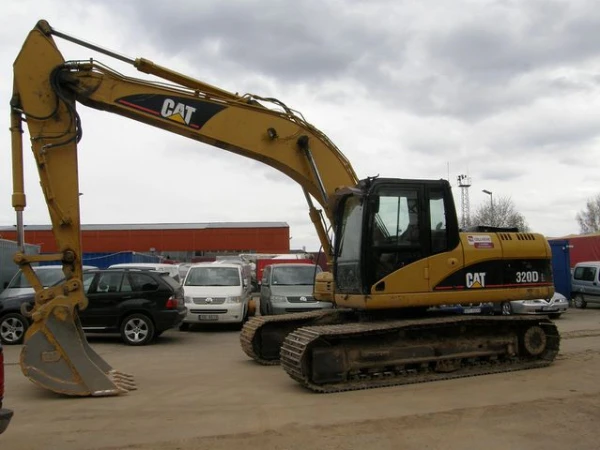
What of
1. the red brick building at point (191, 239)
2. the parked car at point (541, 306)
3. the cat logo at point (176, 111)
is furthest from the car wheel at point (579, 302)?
the red brick building at point (191, 239)

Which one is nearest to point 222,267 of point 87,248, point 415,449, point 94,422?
point 94,422

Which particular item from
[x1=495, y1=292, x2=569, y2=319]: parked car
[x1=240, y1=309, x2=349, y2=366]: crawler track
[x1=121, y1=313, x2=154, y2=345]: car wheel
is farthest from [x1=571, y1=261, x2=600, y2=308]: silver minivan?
[x1=121, y1=313, x2=154, y2=345]: car wheel

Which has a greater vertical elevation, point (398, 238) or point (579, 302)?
point (398, 238)

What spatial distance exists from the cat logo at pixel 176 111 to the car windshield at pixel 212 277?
7.66m

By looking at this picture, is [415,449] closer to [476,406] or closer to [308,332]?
[476,406]

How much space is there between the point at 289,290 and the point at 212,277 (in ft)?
7.67

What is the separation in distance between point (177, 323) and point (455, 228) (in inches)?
268

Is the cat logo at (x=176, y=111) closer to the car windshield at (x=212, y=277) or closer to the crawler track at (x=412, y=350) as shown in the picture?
the crawler track at (x=412, y=350)

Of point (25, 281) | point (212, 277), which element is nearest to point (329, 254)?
point (212, 277)

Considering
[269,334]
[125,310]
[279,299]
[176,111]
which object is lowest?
[269,334]

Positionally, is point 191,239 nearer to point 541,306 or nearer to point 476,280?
point 541,306

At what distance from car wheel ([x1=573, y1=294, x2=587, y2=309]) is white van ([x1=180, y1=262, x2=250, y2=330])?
44.9ft

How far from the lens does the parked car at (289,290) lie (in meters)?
14.2

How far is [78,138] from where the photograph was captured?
7977mm
